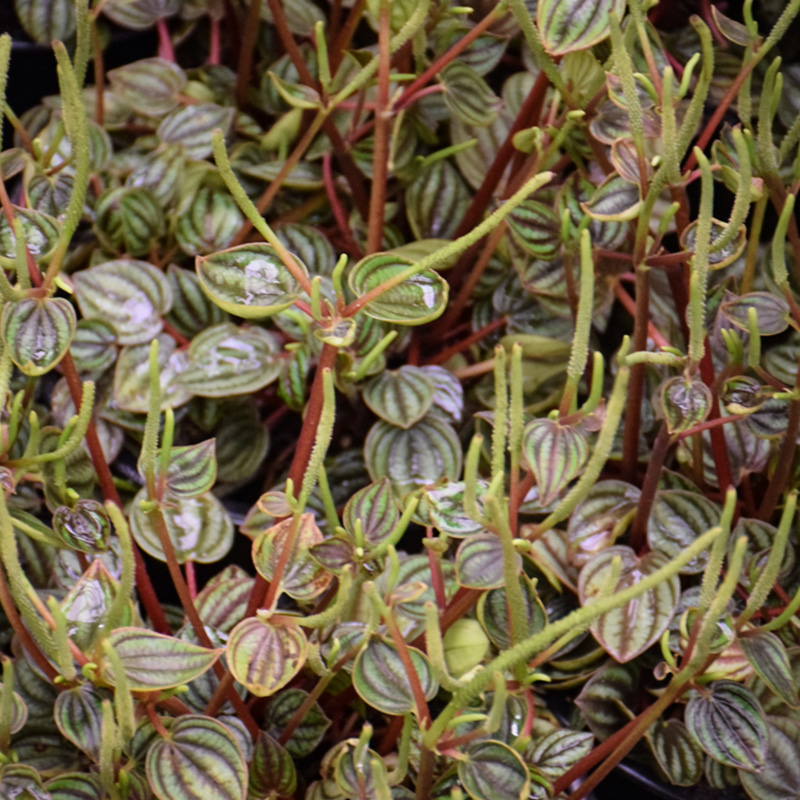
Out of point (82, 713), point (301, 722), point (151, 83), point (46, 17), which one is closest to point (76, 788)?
point (82, 713)

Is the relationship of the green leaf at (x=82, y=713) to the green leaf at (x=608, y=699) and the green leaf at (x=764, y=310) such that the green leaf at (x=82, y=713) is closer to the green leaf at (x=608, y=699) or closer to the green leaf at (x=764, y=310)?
the green leaf at (x=608, y=699)

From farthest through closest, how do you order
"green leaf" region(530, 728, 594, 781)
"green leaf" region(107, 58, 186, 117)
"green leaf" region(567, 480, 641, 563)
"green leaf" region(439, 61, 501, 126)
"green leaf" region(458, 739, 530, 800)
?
"green leaf" region(107, 58, 186, 117) → "green leaf" region(439, 61, 501, 126) → "green leaf" region(567, 480, 641, 563) → "green leaf" region(530, 728, 594, 781) → "green leaf" region(458, 739, 530, 800)

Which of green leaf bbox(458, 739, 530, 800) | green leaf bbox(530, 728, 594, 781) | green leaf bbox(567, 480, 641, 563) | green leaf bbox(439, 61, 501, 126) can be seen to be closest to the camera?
green leaf bbox(458, 739, 530, 800)

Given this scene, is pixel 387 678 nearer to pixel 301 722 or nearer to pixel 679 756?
pixel 301 722

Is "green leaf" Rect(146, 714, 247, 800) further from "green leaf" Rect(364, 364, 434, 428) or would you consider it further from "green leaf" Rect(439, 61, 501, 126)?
"green leaf" Rect(439, 61, 501, 126)

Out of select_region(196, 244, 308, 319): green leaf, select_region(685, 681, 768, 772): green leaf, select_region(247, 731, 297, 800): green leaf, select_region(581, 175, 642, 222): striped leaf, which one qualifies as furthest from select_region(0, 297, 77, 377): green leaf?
select_region(685, 681, 768, 772): green leaf

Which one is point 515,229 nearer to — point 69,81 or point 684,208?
point 684,208
